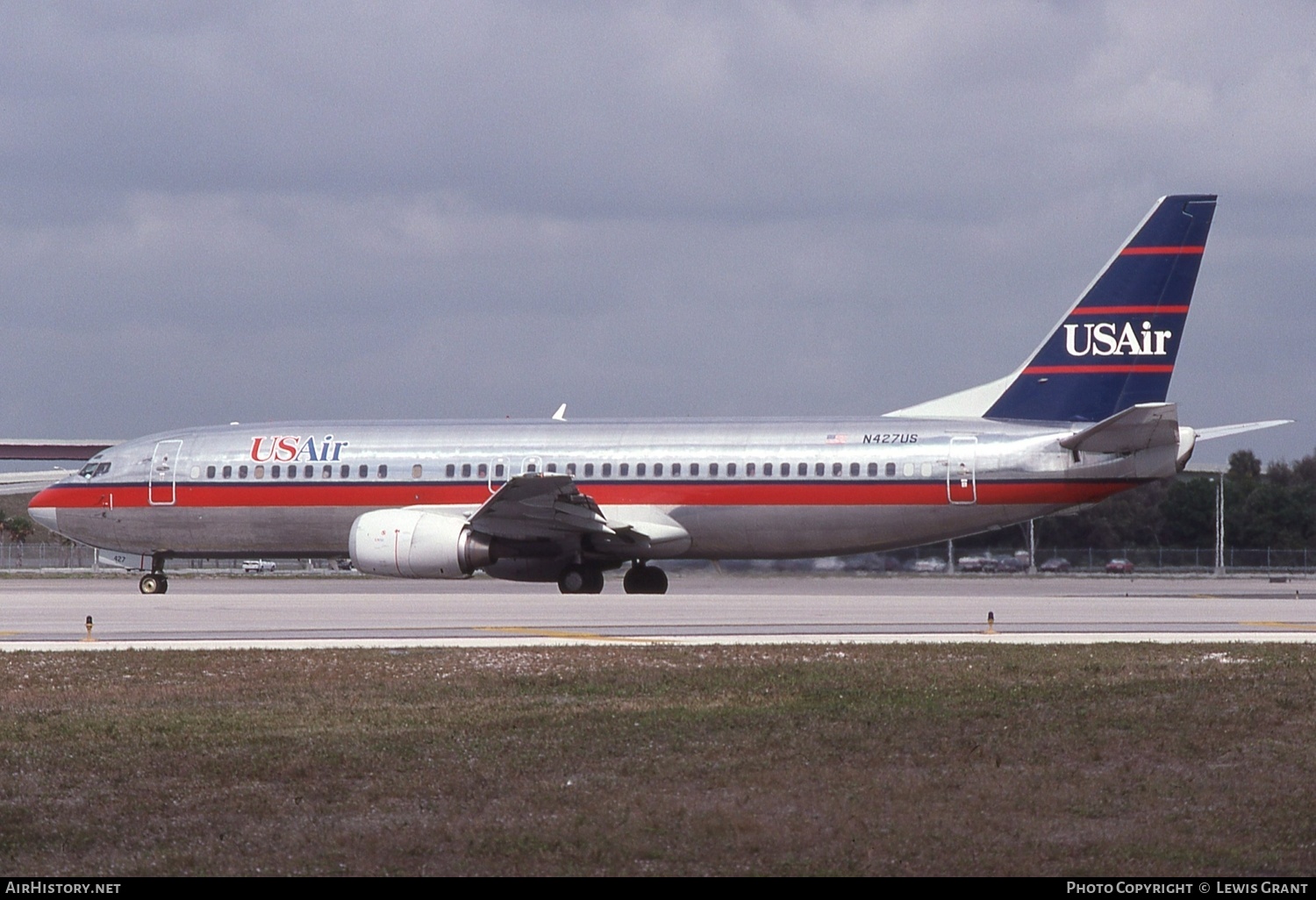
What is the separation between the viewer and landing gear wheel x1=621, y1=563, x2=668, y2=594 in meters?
31.8

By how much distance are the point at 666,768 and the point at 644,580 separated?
2151cm

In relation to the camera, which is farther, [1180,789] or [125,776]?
[125,776]

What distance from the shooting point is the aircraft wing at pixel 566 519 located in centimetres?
2881

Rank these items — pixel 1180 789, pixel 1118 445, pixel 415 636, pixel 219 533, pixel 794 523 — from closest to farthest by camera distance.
→ 1. pixel 1180 789
2. pixel 415 636
3. pixel 1118 445
4. pixel 794 523
5. pixel 219 533

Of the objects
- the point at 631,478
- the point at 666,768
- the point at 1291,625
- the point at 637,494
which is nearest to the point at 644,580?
the point at 637,494

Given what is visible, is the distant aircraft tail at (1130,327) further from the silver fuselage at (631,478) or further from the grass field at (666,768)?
the grass field at (666,768)

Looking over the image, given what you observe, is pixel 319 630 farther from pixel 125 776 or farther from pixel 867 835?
pixel 867 835

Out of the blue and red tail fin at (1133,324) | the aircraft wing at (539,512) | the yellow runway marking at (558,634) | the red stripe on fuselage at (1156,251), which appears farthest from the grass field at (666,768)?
→ the red stripe on fuselage at (1156,251)

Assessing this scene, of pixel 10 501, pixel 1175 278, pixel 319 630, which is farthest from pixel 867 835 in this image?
pixel 10 501

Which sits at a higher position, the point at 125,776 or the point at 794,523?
the point at 794,523
